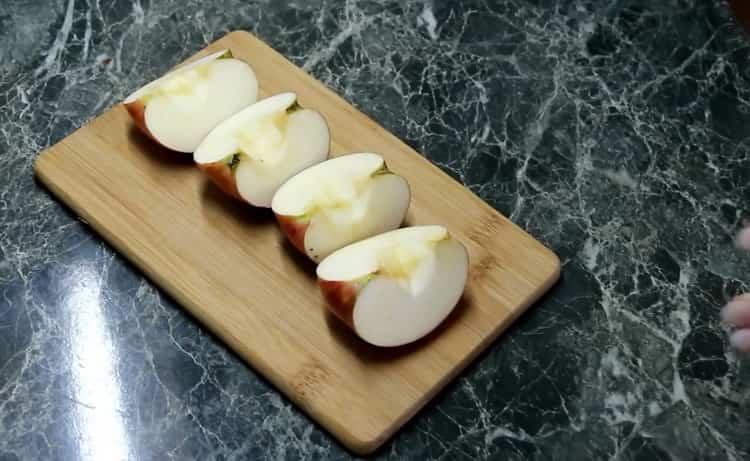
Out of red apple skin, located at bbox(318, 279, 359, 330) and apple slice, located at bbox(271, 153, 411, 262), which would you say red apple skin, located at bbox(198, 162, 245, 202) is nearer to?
apple slice, located at bbox(271, 153, 411, 262)

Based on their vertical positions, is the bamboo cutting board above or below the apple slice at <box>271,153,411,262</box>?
below

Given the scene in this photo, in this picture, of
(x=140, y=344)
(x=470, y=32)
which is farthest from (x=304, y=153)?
(x=470, y=32)

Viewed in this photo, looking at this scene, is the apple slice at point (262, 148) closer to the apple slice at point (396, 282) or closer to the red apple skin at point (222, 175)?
the red apple skin at point (222, 175)

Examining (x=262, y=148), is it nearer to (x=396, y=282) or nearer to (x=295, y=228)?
(x=295, y=228)

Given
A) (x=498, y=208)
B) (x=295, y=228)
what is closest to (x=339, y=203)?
(x=295, y=228)

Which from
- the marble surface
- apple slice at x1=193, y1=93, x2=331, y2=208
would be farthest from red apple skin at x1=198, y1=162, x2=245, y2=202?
the marble surface
